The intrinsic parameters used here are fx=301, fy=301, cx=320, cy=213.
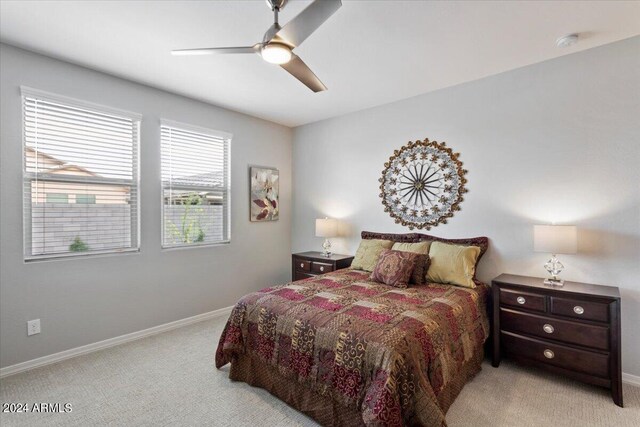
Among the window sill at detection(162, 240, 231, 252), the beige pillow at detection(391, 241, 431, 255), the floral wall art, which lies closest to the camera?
the beige pillow at detection(391, 241, 431, 255)

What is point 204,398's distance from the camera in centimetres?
219

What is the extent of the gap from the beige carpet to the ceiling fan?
2.36 meters

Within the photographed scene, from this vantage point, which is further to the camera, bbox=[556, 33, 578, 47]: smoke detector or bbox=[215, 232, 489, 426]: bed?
bbox=[556, 33, 578, 47]: smoke detector

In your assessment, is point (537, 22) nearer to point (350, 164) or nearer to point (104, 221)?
point (350, 164)

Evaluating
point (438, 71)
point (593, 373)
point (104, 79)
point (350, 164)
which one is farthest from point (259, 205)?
point (593, 373)

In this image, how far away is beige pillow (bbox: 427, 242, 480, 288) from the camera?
2.79m

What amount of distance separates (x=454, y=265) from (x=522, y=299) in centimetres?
58

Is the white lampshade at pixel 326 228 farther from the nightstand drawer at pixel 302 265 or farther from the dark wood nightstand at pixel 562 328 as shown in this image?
the dark wood nightstand at pixel 562 328

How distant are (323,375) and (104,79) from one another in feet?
11.0

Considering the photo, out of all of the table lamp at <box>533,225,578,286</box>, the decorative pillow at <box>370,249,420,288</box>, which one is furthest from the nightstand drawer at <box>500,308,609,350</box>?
the decorative pillow at <box>370,249,420,288</box>

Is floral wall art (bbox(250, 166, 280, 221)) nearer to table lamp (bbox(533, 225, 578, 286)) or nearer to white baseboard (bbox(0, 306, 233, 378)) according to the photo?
white baseboard (bbox(0, 306, 233, 378))

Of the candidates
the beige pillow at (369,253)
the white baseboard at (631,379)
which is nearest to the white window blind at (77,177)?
the beige pillow at (369,253)

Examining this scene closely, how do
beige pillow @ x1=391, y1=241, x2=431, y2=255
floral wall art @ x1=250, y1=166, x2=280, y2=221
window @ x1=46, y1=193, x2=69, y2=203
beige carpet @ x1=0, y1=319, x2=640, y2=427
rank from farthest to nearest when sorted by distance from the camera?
floral wall art @ x1=250, y1=166, x2=280, y2=221, beige pillow @ x1=391, y1=241, x2=431, y2=255, window @ x1=46, y1=193, x2=69, y2=203, beige carpet @ x1=0, y1=319, x2=640, y2=427

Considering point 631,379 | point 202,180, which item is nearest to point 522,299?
point 631,379
